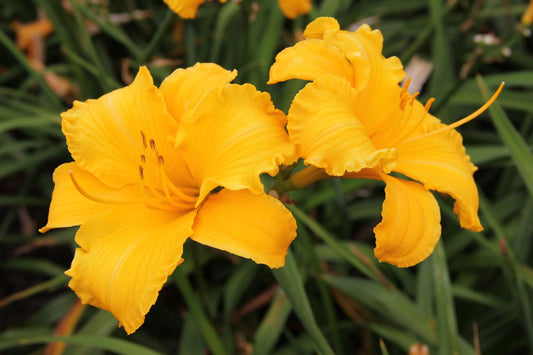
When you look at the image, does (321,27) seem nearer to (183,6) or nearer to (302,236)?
(183,6)

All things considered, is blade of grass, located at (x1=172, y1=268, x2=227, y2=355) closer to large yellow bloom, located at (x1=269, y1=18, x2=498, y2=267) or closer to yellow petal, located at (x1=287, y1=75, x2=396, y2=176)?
large yellow bloom, located at (x1=269, y1=18, x2=498, y2=267)

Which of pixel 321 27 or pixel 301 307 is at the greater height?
pixel 321 27

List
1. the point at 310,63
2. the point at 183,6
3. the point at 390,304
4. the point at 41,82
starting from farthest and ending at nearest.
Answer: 1. the point at 41,82
2. the point at 390,304
3. the point at 183,6
4. the point at 310,63

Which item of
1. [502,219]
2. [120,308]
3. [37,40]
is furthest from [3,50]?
[502,219]

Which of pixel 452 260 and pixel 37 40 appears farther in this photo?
pixel 37 40

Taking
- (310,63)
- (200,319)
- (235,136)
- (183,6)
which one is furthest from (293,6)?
(200,319)

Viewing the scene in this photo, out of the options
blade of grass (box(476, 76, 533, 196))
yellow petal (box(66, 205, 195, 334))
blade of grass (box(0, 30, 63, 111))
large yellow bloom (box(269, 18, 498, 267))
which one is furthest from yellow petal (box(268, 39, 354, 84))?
blade of grass (box(0, 30, 63, 111))

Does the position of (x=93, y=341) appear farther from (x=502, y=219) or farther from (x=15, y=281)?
(x=502, y=219)
